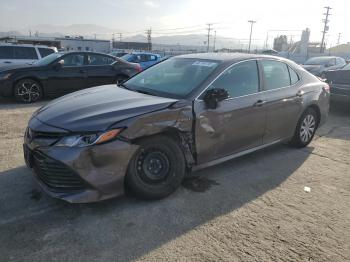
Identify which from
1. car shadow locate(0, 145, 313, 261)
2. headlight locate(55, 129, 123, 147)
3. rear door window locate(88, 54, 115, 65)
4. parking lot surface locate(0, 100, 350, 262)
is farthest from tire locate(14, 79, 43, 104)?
headlight locate(55, 129, 123, 147)

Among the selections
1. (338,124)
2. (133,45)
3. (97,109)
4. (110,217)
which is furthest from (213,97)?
(133,45)

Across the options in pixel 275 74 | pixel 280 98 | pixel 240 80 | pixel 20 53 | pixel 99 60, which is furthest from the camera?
pixel 20 53

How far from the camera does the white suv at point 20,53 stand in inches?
486

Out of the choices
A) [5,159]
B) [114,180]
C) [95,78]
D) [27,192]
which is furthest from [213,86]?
[95,78]

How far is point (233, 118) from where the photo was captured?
412 cm

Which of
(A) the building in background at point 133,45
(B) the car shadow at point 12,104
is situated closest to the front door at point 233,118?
(B) the car shadow at point 12,104

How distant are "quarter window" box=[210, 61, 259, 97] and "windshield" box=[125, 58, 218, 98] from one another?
19 centimetres

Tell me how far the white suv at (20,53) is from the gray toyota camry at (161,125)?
9347mm

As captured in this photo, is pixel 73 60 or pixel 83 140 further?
pixel 73 60

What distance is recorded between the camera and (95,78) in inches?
391

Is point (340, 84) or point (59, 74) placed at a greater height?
point (340, 84)

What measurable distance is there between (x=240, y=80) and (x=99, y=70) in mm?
6549

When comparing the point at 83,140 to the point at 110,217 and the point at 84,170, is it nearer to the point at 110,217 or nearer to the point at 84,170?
the point at 84,170

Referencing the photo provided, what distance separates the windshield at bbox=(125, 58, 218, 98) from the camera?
4.04 metres
